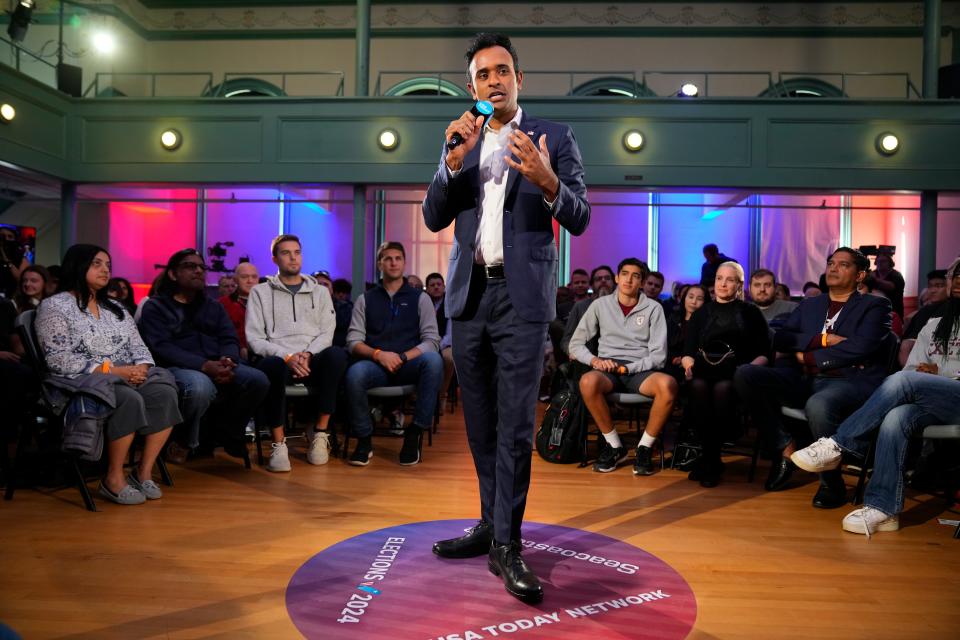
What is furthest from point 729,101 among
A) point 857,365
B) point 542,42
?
point 857,365

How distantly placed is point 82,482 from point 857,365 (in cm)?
365

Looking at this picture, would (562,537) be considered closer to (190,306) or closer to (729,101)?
(190,306)

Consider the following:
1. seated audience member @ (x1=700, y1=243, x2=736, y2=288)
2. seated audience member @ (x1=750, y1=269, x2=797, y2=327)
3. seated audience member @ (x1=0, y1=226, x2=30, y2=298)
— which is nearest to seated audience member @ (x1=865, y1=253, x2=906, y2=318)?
seated audience member @ (x1=700, y1=243, x2=736, y2=288)

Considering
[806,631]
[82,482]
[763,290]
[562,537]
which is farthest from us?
[763,290]

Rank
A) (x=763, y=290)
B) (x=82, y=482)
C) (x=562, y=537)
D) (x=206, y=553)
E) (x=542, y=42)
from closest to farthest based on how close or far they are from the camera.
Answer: (x=206, y=553), (x=562, y=537), (x=82, y=482), (x=763, y=290), (x=542, y=42)

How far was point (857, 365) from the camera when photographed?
11.5 feet

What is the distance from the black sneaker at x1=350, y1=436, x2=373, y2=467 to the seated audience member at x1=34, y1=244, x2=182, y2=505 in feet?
3.26

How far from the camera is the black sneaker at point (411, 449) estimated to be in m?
3.98

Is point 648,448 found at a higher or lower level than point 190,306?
lower

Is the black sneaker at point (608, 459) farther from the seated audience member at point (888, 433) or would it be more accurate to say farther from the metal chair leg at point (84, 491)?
the metal chair leg at point (84, 491)

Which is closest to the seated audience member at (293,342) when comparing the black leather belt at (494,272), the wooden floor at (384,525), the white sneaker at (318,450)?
the white sneaker at (318,450)

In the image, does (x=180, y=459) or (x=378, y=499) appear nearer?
(x=378, y=499)

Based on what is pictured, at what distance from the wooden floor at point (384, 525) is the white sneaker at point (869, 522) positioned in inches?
2.3

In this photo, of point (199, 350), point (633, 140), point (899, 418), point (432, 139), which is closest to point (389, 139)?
point (432, 139)
